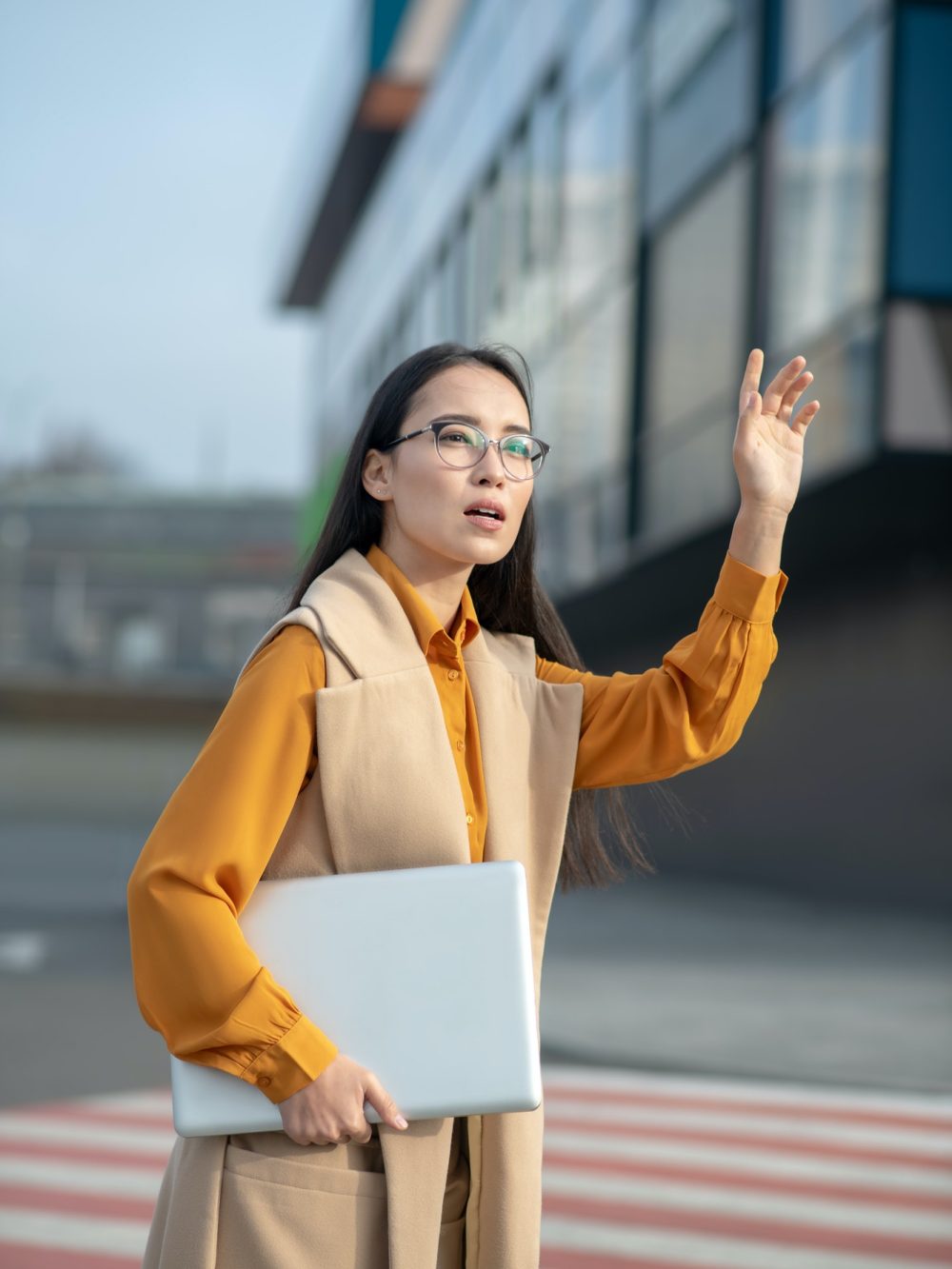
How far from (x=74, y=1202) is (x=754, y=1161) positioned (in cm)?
222

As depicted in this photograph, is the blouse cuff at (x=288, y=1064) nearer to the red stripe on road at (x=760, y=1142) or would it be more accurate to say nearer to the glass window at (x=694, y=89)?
the red stripe on road at (x=760, y=1142)

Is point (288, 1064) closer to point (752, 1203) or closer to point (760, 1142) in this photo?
point (752, 1203)

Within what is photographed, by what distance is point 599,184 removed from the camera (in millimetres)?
19875

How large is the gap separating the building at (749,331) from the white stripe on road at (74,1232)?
8643mm

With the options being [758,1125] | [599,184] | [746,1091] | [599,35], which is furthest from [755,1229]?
[599,35]

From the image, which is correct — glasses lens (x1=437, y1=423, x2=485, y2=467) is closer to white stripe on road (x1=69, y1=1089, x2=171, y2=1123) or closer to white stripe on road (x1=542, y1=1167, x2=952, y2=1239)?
white stripe on road (x1=542, y1=1167, x2=952, y2=1239)

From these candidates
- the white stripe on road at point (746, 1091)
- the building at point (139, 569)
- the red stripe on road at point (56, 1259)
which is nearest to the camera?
the red stripe on road at point (56, 1259)

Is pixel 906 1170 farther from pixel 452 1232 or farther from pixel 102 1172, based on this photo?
pixel 452 1232

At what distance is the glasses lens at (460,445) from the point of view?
2.31 metres

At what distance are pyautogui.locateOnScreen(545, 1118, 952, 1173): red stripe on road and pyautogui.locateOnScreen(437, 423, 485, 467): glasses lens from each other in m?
4.15

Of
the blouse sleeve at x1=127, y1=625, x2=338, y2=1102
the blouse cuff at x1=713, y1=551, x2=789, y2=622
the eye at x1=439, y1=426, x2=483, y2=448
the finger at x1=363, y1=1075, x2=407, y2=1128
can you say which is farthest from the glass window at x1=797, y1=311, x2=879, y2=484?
the finger at x1=363, y1=1075, x2=407, y2=1128

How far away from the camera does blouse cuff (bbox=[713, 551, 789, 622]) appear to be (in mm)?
2354

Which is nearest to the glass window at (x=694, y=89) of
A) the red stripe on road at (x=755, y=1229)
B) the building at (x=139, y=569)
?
the red stripe on road at (x=755, y=1229)

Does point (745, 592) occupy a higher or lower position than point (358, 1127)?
higher
